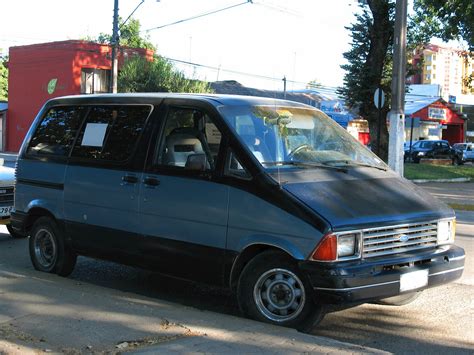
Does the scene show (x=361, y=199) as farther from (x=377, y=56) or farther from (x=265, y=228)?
(x=377, y=56)

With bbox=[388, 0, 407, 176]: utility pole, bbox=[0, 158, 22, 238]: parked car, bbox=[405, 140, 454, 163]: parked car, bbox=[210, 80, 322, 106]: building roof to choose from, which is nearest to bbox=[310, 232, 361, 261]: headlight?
bbox=[0, 158, 22, 238]: parked car

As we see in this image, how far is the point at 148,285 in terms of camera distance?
6773mm

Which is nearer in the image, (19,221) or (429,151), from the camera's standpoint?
(19,221)

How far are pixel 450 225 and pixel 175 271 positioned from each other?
8.54ft

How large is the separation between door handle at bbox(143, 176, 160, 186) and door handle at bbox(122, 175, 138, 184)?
0.13 m

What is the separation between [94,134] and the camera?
6430 mm

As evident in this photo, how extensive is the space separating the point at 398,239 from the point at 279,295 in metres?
1.10

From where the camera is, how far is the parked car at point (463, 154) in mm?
42781

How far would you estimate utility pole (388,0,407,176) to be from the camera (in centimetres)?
1496

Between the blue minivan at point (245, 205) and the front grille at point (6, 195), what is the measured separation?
2.90 metres

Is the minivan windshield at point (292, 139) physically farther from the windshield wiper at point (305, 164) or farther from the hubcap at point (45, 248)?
the hubcap at point (45, 248)

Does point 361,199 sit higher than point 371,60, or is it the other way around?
point 371,60

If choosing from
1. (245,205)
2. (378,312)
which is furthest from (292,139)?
(378,312)

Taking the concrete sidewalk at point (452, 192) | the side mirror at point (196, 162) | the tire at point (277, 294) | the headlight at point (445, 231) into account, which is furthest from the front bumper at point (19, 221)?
the concrete sidewalk at point (452, 192)
